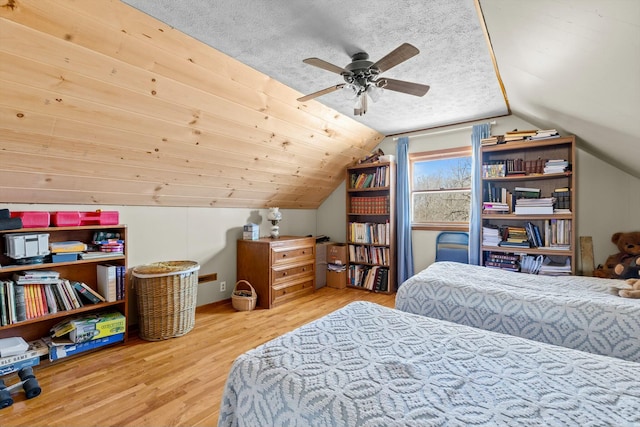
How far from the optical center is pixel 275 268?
3543mm

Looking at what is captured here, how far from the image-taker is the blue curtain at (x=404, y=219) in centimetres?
404

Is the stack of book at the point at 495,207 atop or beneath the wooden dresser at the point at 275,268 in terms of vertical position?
atop

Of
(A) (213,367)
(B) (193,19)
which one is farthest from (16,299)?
(B) (193,19)

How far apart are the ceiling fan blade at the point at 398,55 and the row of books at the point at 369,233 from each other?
8.32 ft

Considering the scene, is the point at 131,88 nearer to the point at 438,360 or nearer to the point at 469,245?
the point at 438,360

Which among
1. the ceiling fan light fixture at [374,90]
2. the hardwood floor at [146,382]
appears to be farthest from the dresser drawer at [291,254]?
the ceiling fan light fixture at [374,90]

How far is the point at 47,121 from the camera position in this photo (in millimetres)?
1889

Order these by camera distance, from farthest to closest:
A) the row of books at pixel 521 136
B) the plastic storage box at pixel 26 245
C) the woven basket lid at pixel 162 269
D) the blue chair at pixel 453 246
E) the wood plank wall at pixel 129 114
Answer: the blue chair at pixel 453 246
the row of books at pixel 521 136
the woven basket lid at pixel 162 269
the plastic storage box at pixel 26 245
the wood plank wall at pixel 129 114

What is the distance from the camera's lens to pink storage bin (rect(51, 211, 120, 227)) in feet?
7.50

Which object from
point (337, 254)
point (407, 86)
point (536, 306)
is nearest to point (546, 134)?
point (407, 86)

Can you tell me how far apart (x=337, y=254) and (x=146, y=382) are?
2883 millimetres

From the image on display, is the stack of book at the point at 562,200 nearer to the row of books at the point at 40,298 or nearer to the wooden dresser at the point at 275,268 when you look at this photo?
the wooden dresser at the point at 275,268

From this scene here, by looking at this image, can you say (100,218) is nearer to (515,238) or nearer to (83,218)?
(83,218)

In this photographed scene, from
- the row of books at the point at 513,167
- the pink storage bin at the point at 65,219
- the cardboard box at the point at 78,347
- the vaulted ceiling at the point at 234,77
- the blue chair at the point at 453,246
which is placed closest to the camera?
the vaulted ceiling at the point at 234,77
